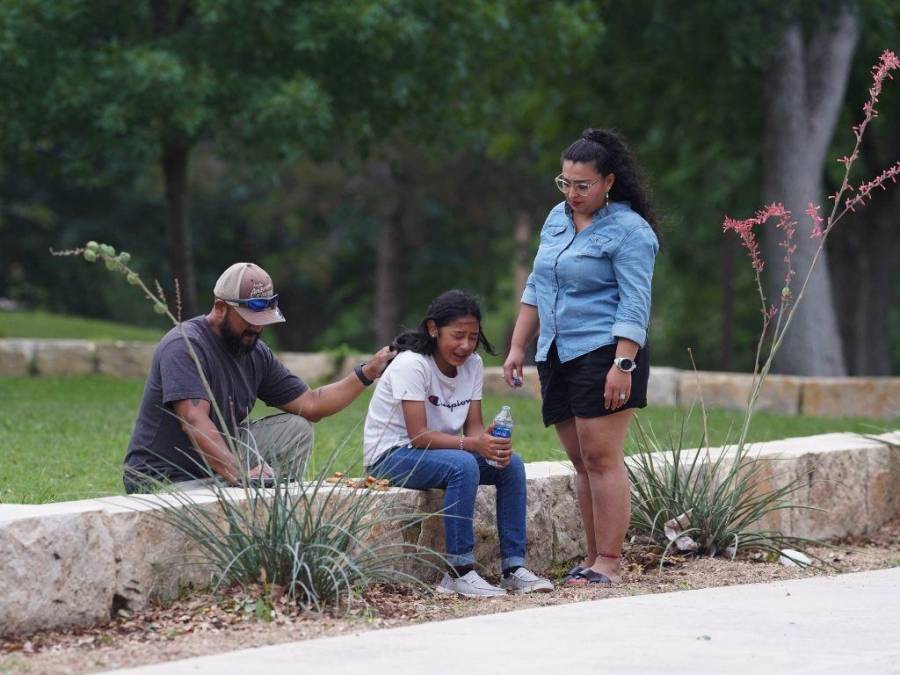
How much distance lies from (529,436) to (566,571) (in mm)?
3414

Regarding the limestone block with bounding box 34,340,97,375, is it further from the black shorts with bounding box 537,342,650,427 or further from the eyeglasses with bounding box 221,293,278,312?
the black shorts with bounding box 537,342,650,427

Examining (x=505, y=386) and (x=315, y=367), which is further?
(x=315, y=367)

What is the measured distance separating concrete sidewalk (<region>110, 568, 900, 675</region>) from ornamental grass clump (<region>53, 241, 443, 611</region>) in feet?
1.50

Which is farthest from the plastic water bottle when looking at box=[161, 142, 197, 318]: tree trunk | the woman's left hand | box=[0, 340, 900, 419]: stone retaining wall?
box=[161, 142, 197, 318]: tree trunk

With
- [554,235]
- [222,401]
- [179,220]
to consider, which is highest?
[179,220]

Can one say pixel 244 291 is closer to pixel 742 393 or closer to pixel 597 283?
pixel 597 283

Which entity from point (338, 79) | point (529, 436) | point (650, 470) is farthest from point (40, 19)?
point (650, 470)

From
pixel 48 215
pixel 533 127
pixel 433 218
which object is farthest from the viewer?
pixel 433 218

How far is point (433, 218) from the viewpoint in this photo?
2944 centimetres

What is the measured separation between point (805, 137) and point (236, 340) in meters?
12.5

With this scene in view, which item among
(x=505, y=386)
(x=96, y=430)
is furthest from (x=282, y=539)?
(x=505, y=386)

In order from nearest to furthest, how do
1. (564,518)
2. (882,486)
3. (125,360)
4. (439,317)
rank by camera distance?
(439,317) < (564,518) < (882,486) < (125,360)

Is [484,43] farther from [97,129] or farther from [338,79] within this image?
[97,129]

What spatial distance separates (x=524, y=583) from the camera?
5.73 metres
